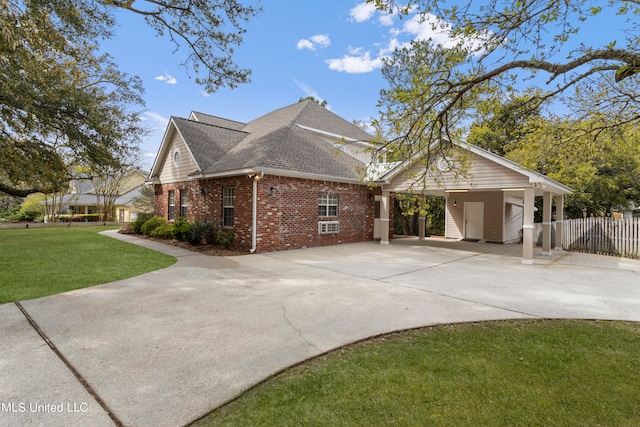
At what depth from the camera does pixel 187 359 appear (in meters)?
3.50

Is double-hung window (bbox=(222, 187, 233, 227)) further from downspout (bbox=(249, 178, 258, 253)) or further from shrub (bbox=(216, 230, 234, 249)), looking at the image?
downspout (bbox=(249, 178, 258, 253))

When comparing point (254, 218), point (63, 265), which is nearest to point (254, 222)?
point (254, 218)

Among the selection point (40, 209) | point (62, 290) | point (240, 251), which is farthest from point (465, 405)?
point (40, 209)

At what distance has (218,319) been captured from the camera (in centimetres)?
474

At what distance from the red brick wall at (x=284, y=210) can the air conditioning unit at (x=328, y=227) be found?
0.17m

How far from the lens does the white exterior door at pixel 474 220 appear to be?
57.4ft

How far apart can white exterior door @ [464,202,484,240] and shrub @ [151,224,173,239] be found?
15633 millimetres

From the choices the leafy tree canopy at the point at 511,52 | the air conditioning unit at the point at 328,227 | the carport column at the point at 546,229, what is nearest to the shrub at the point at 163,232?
the air conditioning unit at the point at 328,227

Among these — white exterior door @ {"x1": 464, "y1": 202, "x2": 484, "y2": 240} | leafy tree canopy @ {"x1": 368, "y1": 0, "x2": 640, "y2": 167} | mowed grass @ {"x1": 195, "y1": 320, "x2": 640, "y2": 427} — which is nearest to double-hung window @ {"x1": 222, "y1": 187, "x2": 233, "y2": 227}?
leafy tree canopy @ {"x1": 368, "y1": 0, "x2": 640, "y2": 167}

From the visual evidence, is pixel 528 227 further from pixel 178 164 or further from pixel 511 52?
pixel 178 164

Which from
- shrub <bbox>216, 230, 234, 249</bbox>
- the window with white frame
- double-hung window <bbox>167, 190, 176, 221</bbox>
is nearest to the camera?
shrub <bbox>216, 230, 234, 249</bbox>

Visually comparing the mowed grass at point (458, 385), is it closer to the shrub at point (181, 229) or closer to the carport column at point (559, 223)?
the shrub at point (181, 229)

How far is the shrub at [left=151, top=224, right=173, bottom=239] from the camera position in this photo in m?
14.9

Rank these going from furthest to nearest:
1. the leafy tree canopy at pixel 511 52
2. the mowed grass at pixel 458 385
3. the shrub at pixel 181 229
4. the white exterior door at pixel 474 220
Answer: the white exterior door at pixel 474 220 < the shrub at pixel 181 229 < the leafy tree canopy at pixel 511 52 < the mowed grass at pixel 458 385
